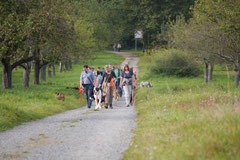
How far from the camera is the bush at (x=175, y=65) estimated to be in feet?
A: 135

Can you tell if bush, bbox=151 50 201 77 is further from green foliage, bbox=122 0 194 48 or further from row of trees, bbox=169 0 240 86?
green foliage, bbox=122 0 194 48

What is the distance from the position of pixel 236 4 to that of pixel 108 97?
412 inches

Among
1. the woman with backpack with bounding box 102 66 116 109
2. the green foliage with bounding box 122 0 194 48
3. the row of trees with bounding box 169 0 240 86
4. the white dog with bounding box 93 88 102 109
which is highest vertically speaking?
the green foliage with bounding box 122 0 194 48

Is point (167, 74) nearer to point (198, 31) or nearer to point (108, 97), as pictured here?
point (198, 31)

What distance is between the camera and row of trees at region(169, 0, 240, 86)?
23578 millimetres

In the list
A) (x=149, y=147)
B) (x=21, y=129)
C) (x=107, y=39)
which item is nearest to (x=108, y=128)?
(x=21, y=129)

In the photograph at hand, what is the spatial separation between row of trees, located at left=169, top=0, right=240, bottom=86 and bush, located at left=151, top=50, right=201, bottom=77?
22.1 feet

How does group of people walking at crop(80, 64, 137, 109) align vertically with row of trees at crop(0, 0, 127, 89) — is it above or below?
below

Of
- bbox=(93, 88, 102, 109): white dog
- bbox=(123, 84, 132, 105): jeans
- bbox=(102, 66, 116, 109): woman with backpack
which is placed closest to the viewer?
bbox=(102, 66, 116, 109): woman with backpack

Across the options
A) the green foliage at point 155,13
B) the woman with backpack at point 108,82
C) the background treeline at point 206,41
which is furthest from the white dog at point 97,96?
the green foliage at point 155,13

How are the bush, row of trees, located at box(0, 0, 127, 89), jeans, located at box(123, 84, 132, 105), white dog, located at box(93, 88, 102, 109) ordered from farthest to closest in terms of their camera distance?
the bush → row of trees, located at box(0, 0, 127, 89) → jeans, located at box(123, 84, 132, 105) → white dog, located at box(93, 88, 102, 109)

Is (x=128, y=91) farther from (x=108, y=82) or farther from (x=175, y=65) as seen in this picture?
(x=175, y=65)

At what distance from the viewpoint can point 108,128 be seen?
11.8m

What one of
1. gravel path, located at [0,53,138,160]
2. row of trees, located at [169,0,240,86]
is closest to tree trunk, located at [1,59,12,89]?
gravel path, located at [0,53,138,160]
